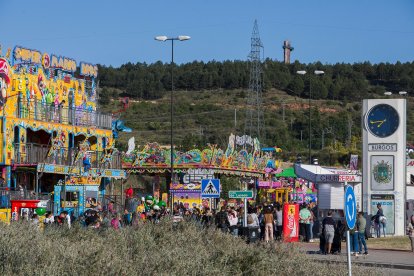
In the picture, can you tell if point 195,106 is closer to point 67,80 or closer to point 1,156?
point 67,80

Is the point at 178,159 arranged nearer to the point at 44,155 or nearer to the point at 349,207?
the point at 44,155

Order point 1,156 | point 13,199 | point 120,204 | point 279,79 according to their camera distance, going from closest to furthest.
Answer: point 13,199 < point 1,156 < point 120,204 < point 279,79

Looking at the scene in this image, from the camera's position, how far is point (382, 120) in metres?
38.0

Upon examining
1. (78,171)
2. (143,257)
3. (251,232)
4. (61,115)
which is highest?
(61,115)

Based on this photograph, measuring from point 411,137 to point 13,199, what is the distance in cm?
6447

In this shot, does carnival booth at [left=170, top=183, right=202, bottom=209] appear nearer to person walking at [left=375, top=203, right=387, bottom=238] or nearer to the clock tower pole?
the clock tower pole

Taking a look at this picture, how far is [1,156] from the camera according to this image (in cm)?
4112

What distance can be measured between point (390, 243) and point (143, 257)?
21207mm

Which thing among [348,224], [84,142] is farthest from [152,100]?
[348,224]

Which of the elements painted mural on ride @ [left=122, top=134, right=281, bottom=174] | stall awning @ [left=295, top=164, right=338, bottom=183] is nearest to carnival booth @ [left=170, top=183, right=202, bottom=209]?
painted mural on ride @ [left=122, top=134, right=281, bottom=174]

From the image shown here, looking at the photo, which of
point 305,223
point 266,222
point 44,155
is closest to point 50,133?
point 44,155

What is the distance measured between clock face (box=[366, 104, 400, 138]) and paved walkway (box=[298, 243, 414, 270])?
7.95 metres

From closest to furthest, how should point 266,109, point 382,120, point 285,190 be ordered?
1. point 382,120
2. point 285,190
3. point 266,109

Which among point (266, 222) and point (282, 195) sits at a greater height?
point (266, 222)
